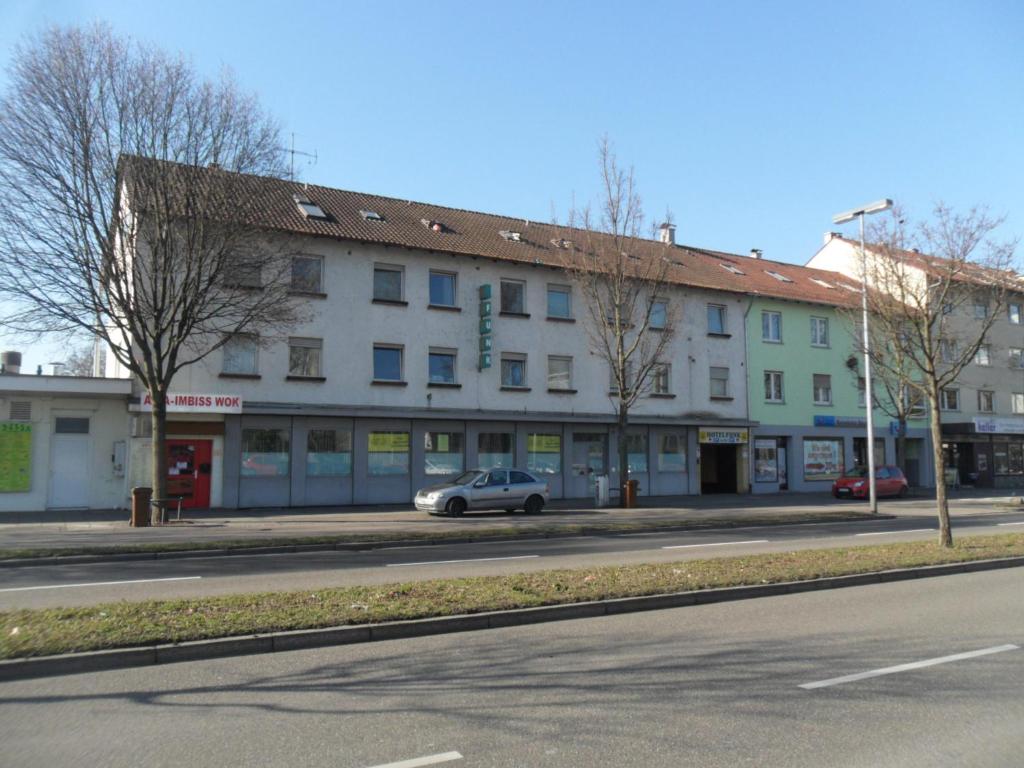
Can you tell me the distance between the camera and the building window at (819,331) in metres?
38.0

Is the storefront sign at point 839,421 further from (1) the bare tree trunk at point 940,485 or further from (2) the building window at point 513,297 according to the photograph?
(1) the bare tree trunk at point 940,485

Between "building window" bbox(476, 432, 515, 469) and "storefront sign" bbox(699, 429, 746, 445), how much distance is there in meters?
9.20

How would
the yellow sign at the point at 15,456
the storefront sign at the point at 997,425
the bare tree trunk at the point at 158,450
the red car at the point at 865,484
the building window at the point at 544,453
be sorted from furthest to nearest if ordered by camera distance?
the storefront sign at the point at 997,425 < the red car at the point at 865,484 < the building window at the point at 544,453 < the yellow sign at the point at 15,456 < the bare tree trunk at the point at 158,450

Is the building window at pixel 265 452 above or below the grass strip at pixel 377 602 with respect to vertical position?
above

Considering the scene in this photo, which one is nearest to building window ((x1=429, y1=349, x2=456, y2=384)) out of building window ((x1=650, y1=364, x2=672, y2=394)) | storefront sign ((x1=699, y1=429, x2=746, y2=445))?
building window ((x1=650, y1=364, x2=672, y2=394))

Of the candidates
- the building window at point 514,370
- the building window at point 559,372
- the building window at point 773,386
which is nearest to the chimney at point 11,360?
the building window at point 514,370

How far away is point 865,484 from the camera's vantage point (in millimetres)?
32188

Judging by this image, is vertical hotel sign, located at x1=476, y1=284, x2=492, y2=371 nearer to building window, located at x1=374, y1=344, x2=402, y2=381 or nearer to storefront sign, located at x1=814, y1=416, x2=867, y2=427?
building window, located at x1=374, y1=344, x2=402, y2=381

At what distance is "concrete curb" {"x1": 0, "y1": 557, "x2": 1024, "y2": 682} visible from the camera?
6.49 meters

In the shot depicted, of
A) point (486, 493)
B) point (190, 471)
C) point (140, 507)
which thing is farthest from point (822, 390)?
point (140, 507)

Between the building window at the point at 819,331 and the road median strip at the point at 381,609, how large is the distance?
27.0m

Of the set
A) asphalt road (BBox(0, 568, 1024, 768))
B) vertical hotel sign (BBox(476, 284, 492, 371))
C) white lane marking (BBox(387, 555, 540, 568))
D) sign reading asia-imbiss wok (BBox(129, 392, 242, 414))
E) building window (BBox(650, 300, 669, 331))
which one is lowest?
white lane marking (BBox(387, 555, 540, 568))

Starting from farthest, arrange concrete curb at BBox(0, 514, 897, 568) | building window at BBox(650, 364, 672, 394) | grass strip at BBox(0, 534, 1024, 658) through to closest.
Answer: building window at BBox(650, 364, 672, 394) < concrete curb at BBox(0, 514, 897, 568) < grass strip at BBox(0, 534, 1024, 658)

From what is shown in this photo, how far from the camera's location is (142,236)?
1875 cm
